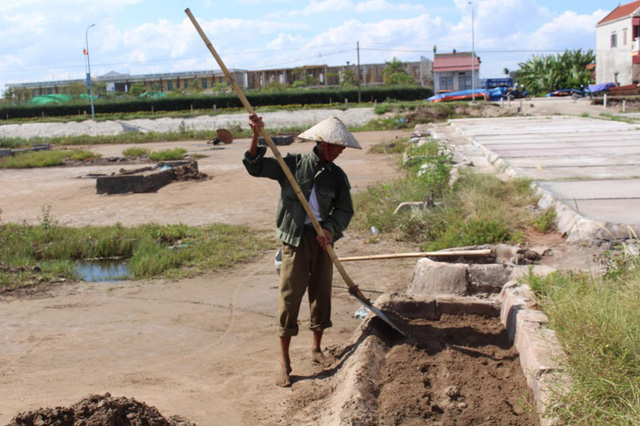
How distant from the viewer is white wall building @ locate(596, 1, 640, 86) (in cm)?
4550

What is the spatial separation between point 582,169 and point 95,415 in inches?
372

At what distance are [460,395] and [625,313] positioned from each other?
3.18ft

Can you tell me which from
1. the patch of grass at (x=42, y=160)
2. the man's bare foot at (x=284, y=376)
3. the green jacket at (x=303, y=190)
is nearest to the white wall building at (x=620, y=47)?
the patch of grass at (x=42, y=160)

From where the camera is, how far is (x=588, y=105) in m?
35.4

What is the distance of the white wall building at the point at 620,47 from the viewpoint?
4550cm

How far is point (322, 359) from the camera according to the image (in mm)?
4676

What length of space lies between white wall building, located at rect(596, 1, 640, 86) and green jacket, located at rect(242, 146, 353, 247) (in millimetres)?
46485

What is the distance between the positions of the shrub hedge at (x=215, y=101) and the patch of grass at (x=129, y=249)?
4173 cm

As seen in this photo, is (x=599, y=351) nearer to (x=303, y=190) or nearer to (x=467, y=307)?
(x=467, y=307)

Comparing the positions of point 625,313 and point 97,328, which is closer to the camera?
point 625,313

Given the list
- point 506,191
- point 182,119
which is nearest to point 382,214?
point 506,191

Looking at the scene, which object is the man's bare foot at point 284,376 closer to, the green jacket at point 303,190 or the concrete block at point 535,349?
the green jacket at point 303,190

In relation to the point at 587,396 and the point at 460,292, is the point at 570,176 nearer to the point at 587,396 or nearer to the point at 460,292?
the point at 460,292

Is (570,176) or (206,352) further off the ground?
(570,176)
